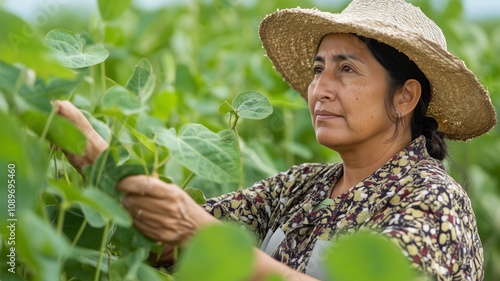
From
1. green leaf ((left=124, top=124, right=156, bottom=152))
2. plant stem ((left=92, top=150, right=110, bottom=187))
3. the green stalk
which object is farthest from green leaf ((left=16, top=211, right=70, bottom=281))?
the green stalk

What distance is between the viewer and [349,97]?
75.9 inches

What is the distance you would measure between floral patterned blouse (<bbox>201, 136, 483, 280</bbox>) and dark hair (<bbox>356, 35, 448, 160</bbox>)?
0.25ft

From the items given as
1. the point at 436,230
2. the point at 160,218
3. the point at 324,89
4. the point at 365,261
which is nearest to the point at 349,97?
the point at 324,89

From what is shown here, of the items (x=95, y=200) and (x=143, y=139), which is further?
(x=143, y=139)

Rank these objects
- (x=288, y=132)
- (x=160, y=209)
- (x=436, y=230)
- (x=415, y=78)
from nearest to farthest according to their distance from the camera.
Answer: (x=160, y=209) → (x=436, y=230) → (x=415, y=78) → (x=288, y=132)

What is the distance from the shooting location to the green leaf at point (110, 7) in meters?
2.17

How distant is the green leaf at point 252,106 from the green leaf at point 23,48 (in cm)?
49

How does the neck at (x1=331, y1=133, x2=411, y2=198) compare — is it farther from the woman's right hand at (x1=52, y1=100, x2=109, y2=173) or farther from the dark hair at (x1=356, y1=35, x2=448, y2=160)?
the woman's right hand at (x1=52, y1=100, x2=109, y2=173)

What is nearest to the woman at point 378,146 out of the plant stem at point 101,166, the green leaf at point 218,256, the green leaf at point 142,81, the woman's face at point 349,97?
the woman's face at point 349,97

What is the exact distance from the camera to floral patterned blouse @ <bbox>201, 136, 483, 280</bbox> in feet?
5.60

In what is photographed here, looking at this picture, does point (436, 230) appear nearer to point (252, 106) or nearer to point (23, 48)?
point (252, 106)

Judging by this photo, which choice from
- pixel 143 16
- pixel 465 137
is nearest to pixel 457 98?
pixel 465 137

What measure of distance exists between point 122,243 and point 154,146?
0.47 ft

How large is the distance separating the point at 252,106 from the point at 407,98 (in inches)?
20.2
